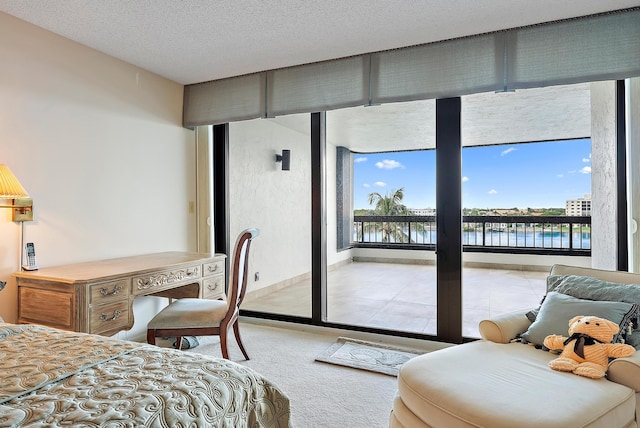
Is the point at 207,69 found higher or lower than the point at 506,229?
higher

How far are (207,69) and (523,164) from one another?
9.95 ft

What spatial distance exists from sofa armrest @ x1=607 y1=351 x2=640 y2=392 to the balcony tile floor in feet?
4.97

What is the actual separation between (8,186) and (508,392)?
2775mm

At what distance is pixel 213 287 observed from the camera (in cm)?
330

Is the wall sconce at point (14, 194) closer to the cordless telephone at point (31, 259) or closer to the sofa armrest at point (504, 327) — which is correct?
the cordless telephone at point (31, 259)

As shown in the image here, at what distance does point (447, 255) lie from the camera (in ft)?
10.1

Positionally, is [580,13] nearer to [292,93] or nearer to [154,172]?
[292,93]

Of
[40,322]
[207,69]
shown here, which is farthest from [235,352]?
[207,69]

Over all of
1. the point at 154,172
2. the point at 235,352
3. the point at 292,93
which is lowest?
the point at 235,352

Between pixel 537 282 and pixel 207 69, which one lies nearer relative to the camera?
pixel 207 69

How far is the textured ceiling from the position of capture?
2369mm

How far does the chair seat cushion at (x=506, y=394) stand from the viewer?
1.36 m

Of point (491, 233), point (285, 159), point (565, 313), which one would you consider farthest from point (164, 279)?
point (491, 233)

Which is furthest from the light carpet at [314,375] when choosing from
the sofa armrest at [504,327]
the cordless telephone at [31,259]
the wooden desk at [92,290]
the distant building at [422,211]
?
the cordless telephone at [31,259]
